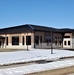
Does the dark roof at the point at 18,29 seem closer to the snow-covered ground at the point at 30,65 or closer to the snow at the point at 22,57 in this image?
the snow at the point at 22,57

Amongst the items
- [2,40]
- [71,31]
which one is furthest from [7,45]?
[71,31]

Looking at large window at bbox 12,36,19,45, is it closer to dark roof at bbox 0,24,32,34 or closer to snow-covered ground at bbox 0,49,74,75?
dark roof at bbox 0,24,32,34

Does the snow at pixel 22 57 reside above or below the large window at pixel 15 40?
below

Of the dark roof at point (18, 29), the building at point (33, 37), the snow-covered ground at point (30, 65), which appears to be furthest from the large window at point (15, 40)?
the snow-covered ground at point (30, 65)

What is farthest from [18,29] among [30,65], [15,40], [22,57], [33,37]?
[30,65]

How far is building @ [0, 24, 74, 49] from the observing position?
5614cm

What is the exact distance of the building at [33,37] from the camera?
56144mm

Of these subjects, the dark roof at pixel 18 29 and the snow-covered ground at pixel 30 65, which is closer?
the snow-covered ground at pixel 30 65

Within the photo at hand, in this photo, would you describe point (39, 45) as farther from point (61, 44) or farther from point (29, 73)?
point (29, 73)

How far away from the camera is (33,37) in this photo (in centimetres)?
5503

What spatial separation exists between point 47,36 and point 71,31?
9886 millimetres

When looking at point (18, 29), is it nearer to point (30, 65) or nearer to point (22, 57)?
point (22, 57)

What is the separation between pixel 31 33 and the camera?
55.5 metres

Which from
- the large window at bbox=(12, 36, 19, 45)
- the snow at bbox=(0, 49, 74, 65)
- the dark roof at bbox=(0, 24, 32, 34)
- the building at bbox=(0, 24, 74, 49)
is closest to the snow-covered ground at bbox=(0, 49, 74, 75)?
the snow at bbox=(0, 49, 74, 65)
